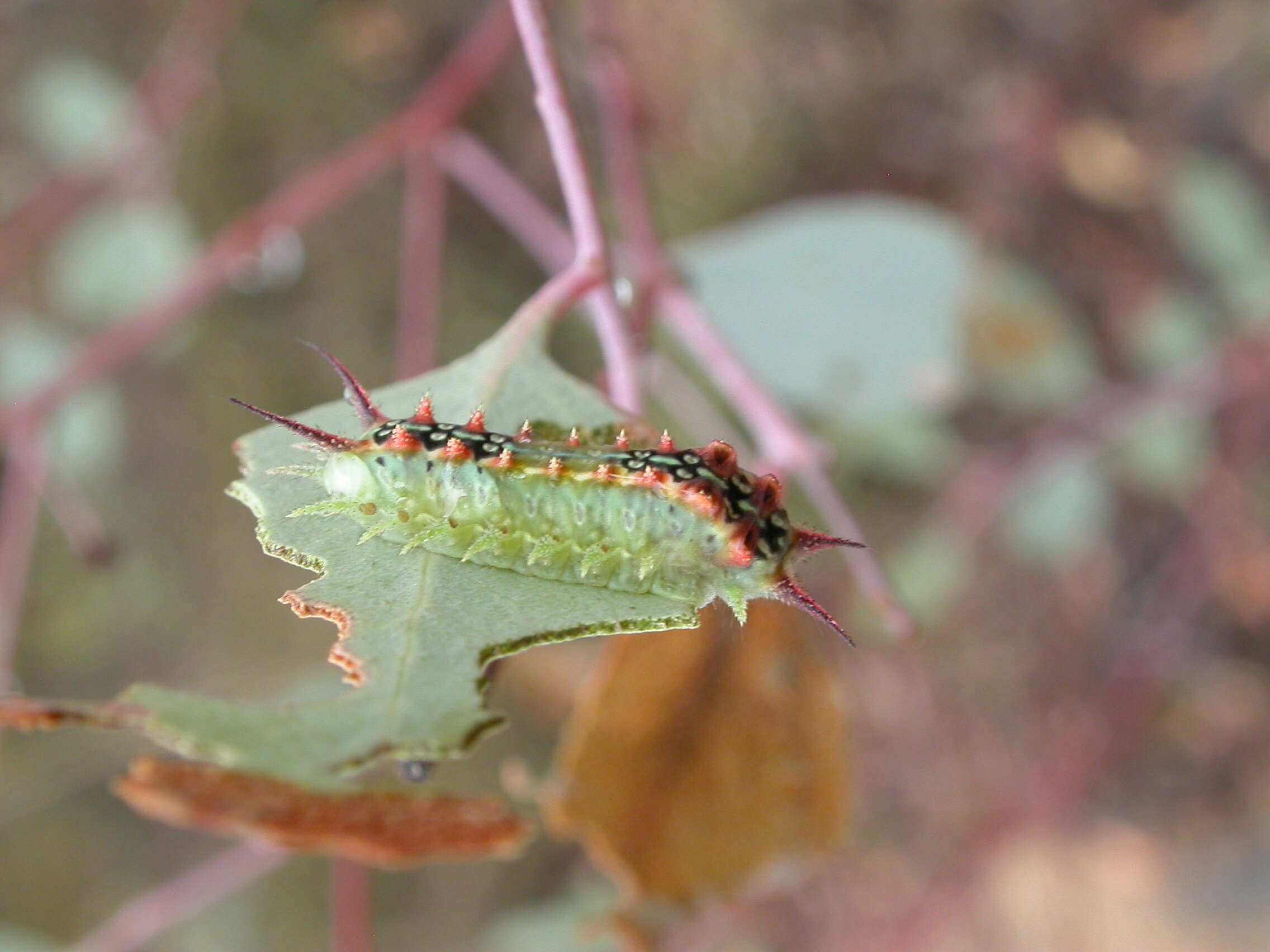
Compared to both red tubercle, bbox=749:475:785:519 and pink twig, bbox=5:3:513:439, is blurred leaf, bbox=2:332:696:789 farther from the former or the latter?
pink twig, bbox=5:3:513:439

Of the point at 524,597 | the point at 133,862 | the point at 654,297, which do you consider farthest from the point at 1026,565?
the point at 133,862

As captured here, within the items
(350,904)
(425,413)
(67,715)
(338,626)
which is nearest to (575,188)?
(425,413)

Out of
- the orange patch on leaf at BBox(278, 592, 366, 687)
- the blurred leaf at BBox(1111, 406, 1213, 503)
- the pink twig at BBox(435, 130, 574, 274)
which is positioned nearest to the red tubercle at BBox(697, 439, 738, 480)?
the orange patch on leaf at BBox(278, 592, 366, 687)

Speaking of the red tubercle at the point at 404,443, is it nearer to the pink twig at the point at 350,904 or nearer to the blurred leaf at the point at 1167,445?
the pink twig at the point at 350,904

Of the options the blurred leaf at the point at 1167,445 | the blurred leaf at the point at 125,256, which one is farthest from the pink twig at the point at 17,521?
the blurred leaf at the point at 1167,445

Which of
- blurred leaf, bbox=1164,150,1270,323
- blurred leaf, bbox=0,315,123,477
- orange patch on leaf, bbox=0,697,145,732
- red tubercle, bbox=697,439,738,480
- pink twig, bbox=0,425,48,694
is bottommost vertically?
orange patch on leaf, bbox=0,697,145,732

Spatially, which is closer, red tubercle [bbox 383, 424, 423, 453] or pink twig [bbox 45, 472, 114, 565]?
red tubercle [bbox 383, 424, 423, 453]
